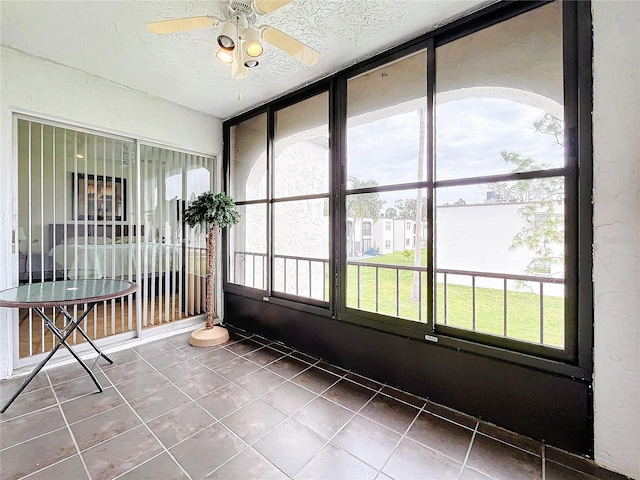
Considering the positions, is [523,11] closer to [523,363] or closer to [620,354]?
[620,354]

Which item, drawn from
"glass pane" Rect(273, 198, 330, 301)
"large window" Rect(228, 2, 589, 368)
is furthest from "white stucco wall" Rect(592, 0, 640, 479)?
"glass pane" Rect(273, 198, 330, 301)

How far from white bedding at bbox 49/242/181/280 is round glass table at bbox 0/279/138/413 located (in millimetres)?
349

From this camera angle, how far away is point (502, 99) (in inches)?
81.6

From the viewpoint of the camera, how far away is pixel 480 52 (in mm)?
2066

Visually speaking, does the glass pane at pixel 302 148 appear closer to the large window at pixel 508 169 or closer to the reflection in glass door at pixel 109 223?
the reflection in glass door at pixel 109 223

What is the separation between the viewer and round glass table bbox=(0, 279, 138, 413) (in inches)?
76.1

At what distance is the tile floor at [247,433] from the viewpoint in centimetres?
148

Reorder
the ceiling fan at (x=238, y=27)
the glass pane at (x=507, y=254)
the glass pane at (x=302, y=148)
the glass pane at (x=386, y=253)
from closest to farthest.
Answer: the ceiling fan at (x=238, y=27)
the glass pane at (x=507, y=254)
the glass pane at (x=386, y=253)
the glass pane at (x=302, y=148)

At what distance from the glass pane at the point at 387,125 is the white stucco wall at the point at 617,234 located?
3.53ft

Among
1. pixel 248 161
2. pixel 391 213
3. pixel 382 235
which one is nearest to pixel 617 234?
pixel 391 213

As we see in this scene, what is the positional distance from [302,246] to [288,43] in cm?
273

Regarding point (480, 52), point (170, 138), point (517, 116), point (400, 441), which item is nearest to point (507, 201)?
point (517, 116)

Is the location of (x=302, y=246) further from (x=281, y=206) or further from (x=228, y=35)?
(x=228, y=35)

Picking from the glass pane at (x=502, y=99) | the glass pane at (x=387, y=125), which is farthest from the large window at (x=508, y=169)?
the glass pane at (x=387, y=125)
